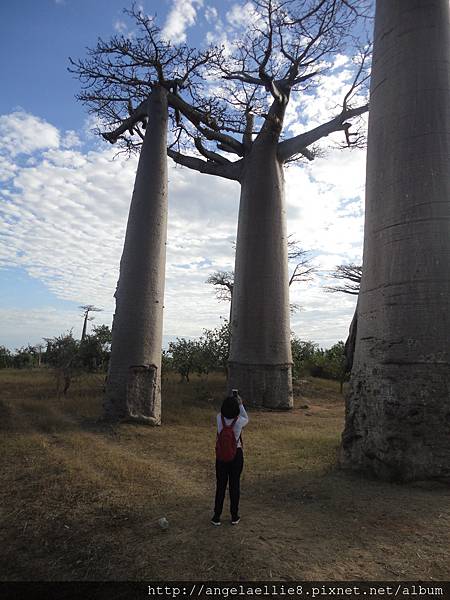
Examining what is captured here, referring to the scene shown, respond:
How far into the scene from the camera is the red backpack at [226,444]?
3.24 meters

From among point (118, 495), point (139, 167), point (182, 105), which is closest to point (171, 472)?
point (118, 495)

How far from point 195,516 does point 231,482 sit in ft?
1.50

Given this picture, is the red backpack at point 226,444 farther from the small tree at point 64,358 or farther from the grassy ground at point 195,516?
the small tree at point 64,358

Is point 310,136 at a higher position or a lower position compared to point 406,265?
higher

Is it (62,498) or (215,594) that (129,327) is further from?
(215,594)

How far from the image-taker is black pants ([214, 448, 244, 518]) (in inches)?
126

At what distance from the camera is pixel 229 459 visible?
10.6ft

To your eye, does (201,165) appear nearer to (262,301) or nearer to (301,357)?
(262,301)

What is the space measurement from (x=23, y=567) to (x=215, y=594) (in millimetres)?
1271

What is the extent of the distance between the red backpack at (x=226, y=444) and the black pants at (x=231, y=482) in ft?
0.16

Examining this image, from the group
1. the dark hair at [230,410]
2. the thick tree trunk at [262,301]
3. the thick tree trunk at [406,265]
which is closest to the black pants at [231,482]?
the dark hair at [230,410]

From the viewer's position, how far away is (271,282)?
10.6m

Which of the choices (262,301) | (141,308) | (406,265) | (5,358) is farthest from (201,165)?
(5,358)

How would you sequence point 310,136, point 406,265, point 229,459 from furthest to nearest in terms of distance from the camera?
point 310,136 → point 406,265 → point 229,459
